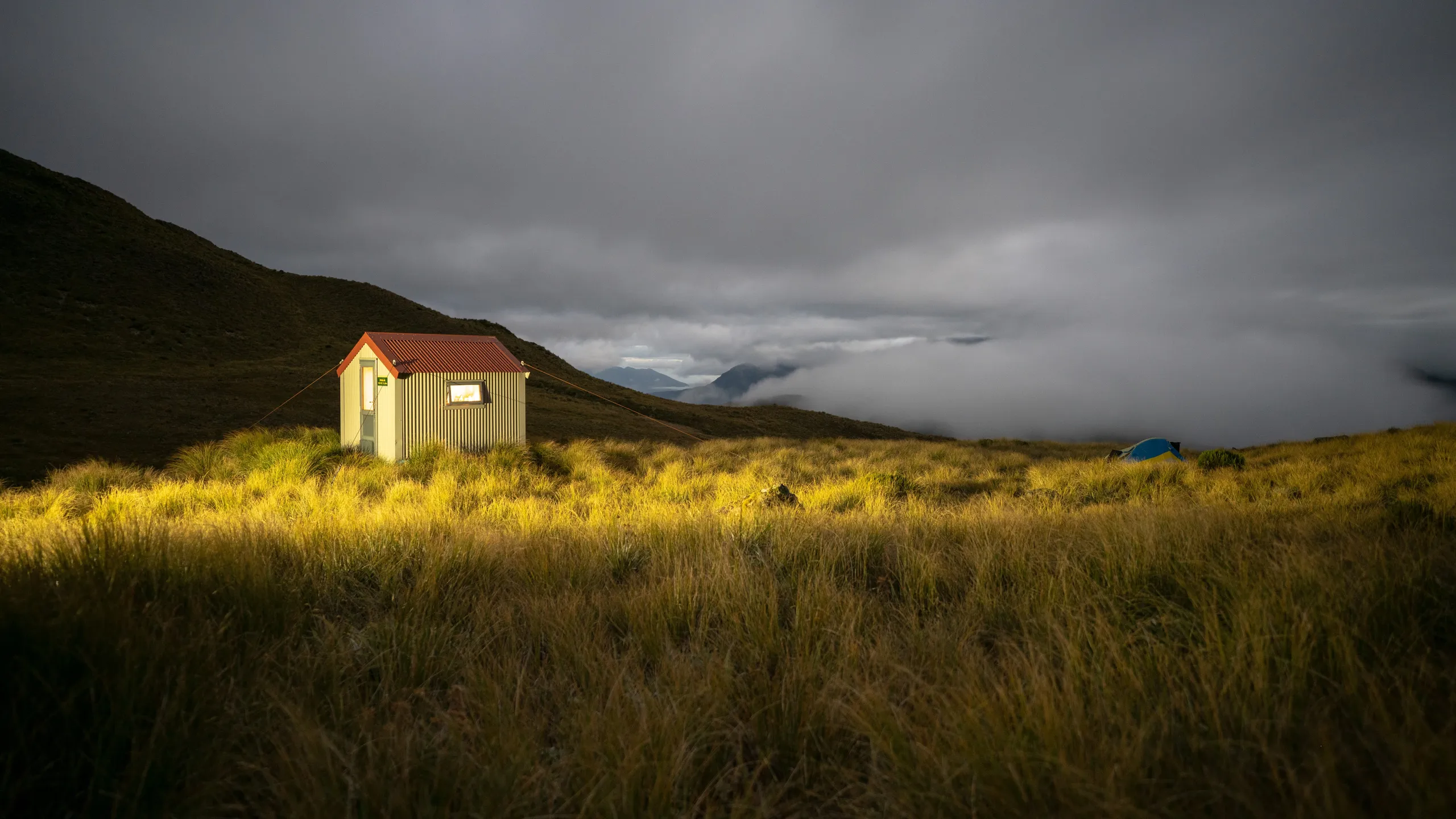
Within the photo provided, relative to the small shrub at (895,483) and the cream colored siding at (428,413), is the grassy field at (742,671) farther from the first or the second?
the cream colored siding at (428,413)

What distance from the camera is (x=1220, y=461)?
1209 centimetres

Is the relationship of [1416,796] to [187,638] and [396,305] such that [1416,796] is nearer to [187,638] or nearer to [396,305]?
[187,638]

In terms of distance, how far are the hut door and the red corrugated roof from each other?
0.52m

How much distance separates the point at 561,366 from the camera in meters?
68.3

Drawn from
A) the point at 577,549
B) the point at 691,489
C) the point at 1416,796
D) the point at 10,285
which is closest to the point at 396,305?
the point at 10,285

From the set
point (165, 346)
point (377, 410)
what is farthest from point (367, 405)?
point (165, 346)

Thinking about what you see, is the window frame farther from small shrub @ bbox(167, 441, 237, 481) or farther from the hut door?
small shrub @ bbox(167, 441, 237, 481)

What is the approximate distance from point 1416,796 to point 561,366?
230ft

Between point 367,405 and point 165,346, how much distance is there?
3381 centimetres

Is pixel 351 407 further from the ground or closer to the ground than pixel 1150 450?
further from the ground

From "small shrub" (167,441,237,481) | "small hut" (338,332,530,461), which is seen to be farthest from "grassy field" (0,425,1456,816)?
"small hut" (338,332,530,461)

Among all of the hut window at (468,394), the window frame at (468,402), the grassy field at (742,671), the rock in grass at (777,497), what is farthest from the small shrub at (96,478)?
the rock in grass at (777,497)

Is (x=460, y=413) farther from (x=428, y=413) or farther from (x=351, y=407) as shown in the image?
(x=351, y=407)

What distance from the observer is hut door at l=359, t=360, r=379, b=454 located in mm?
14219
